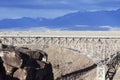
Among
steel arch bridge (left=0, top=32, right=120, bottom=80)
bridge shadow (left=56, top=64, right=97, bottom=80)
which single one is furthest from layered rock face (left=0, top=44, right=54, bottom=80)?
bridge shadow (left=56, top=64, right=97, bottom=80)

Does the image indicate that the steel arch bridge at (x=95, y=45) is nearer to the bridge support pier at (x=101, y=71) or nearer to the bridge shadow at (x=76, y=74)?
the bridge support pier at (x=101, y=71)

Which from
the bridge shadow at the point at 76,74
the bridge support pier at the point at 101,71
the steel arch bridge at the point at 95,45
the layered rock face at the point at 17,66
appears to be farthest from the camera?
the bridge shadow at the point at 76,74

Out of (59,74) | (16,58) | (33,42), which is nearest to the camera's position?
(16,58)

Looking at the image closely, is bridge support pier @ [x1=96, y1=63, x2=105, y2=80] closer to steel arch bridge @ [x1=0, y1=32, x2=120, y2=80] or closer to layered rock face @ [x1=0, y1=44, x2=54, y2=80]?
steel arch bridge @ [x1=0, y1=32, x2=120, y2=80]

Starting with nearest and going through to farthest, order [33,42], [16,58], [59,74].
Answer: [16,58], [33,42], [59,74]

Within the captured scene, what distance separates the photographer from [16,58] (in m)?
66.3

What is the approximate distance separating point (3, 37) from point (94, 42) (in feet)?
59.4

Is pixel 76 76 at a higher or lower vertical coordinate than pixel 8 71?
lower

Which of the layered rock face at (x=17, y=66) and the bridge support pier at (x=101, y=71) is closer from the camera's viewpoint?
the layered rock face at (x=17, y=66)

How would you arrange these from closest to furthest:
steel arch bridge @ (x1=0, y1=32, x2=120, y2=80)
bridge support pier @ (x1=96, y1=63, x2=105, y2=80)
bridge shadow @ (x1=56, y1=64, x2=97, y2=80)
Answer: bridge support pier @ (x1=96, y1=63, x2=105, y2=80), steel arch bridge @ (x1=0, y1=32, x2=120, y2=80), bridge shadow @ (x1=56, y1=64, x2=97, y2=80)

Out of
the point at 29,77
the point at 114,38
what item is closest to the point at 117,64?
the point at 114,38

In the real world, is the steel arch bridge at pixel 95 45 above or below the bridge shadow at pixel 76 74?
above

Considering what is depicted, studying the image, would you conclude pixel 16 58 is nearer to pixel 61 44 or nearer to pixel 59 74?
pixel 61 44

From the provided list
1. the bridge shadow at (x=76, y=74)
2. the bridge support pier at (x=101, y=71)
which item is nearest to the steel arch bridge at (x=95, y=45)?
the bridge support pier at (x=101, y=71)
